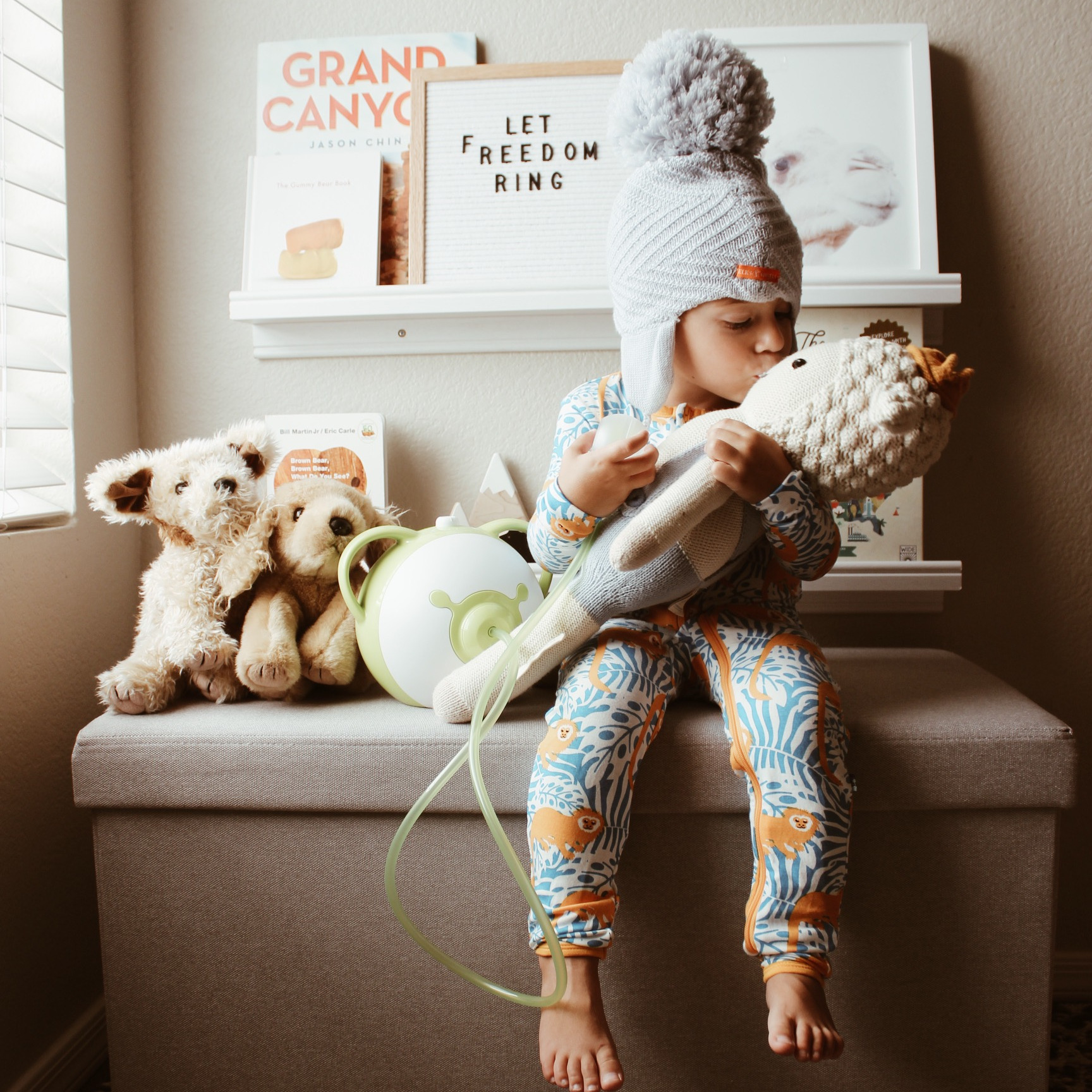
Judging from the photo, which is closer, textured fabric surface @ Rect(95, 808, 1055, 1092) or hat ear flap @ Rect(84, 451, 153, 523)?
textured fabric surface @ Rect(95, 808, 1055, 1092)

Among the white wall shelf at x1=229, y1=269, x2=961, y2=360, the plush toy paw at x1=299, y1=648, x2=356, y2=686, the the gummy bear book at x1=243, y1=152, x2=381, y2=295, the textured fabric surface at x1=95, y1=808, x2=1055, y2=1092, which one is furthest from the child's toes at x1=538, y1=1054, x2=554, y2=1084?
the the gummy bear book at x1=243, y1=152, x2=381, y2=295

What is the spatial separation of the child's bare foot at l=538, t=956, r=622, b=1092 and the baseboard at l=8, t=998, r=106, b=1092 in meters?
0.58

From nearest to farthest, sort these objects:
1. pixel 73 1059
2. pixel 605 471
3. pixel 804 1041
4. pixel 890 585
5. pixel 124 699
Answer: pixel 804 1041, pixel 605 471, pixel 124 699, pixel 73 1059, pixel 890 585

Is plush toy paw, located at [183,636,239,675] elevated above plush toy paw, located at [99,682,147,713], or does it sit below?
above

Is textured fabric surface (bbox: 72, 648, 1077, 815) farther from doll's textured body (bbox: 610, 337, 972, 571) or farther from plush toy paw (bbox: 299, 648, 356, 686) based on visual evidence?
doll's textured body (bbox: 610, 337, 972, 571)

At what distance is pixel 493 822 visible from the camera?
0.74 m

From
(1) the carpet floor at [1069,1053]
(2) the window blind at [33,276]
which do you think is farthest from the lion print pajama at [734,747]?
(2) the window blind at [33,276]

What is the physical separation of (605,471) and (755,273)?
0.23 m

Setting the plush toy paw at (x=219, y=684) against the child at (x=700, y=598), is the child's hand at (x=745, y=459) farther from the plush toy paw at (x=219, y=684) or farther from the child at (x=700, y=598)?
the plush toy paw at (x=219, y=684)

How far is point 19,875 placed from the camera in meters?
0.96

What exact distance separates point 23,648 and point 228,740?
1.07 feet

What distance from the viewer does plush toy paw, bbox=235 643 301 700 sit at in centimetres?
89

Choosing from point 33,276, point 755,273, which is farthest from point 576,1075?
point 33,276

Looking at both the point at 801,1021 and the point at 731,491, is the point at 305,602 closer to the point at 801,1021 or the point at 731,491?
the point at 731,491
